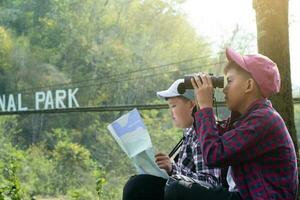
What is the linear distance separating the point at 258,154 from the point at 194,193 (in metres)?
0.24

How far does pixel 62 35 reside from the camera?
5.77m

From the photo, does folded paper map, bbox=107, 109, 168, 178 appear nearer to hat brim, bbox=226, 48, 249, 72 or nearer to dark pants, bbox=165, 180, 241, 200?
dark pants, bbox=165, 180, 241, 200

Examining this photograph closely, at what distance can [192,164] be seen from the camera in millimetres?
1864

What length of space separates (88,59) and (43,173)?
185 centimetres

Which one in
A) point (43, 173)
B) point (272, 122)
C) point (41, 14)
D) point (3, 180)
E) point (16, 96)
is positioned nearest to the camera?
point (272, 122)

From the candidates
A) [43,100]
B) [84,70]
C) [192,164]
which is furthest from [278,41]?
[84,70]

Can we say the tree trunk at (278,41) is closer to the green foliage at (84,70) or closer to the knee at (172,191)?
the knee at (172,191)

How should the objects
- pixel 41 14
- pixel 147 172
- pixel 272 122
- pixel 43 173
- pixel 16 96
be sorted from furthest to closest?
pixel 41 14 < pixel 16 96 < pixel 43 173 < pixel 147 172 < pixel 272 122

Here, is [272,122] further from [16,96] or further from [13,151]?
[16,96]

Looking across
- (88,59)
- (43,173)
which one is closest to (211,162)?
(43,173)

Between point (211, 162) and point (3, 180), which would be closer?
point (211, 162)

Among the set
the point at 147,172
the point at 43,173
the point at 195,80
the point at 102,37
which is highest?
the point at 102,37

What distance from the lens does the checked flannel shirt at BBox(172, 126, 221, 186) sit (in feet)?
5.62

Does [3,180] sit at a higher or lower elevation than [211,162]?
lower
